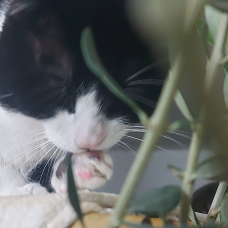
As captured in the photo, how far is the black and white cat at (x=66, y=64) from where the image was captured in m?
0.60

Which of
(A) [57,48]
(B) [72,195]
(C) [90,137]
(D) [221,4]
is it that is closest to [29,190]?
(C) [90,137]

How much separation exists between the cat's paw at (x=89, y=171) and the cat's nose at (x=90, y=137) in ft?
0.35

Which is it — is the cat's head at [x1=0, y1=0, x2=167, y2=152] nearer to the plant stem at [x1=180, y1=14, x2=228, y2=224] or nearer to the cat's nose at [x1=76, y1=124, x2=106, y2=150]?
the cat's nose at [x1=76, y1=124, x2=106, y2=150]

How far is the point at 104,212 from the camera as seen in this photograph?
357mm

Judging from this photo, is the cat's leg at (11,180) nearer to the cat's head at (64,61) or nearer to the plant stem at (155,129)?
the cat's head at (64,61)

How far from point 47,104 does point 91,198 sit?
1.01 feet

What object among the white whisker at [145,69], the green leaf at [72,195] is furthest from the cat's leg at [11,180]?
the green leaf at [72,195]

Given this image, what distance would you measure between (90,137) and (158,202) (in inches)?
15.9

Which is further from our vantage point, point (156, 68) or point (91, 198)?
point (156, 68)

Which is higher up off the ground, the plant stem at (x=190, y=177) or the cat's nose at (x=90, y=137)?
the plant stem at (x=190, y=177)

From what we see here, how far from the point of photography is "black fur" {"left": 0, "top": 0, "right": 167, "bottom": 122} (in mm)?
595

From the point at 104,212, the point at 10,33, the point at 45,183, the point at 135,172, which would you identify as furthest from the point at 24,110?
the point at 135,172

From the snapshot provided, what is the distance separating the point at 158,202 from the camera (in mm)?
203

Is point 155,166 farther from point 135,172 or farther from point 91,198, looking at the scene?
point 135,172
